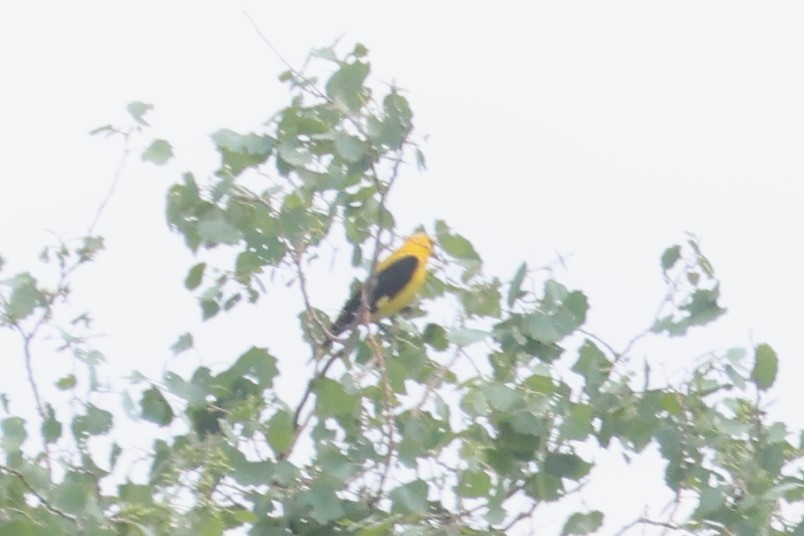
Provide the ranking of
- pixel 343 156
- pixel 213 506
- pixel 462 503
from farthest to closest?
pixel 343 156, pixel 462 503, pixel 213 506

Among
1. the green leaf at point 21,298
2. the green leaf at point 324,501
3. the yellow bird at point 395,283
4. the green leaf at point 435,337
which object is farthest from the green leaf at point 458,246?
the green leaf at point 21,298

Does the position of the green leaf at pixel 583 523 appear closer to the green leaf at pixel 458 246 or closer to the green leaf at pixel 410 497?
the green leaf at pixel 410 497

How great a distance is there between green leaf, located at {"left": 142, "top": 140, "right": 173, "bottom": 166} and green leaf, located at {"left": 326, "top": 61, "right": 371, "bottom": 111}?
558 millimetres

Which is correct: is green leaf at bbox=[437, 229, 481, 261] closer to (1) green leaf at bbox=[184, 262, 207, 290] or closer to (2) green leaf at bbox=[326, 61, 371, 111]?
(2) green leaf at bbox=[326, 61, 371, 111]

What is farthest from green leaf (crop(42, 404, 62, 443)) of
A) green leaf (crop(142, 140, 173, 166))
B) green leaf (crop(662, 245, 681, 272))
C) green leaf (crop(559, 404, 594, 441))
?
green leaf (crop(662, 245, 681, 272))

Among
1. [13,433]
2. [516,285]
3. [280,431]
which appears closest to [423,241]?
[516,285]

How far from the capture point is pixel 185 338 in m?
4.09

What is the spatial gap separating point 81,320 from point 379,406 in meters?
0.79

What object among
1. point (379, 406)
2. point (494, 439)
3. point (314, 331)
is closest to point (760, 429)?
point (494, 439)

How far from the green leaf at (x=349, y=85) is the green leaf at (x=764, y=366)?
116 cm

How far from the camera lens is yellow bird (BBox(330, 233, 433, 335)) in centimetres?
442

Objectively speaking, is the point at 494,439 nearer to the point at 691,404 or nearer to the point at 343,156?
the point at 691,404

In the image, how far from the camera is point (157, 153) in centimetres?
419

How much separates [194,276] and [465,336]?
1.03 m
